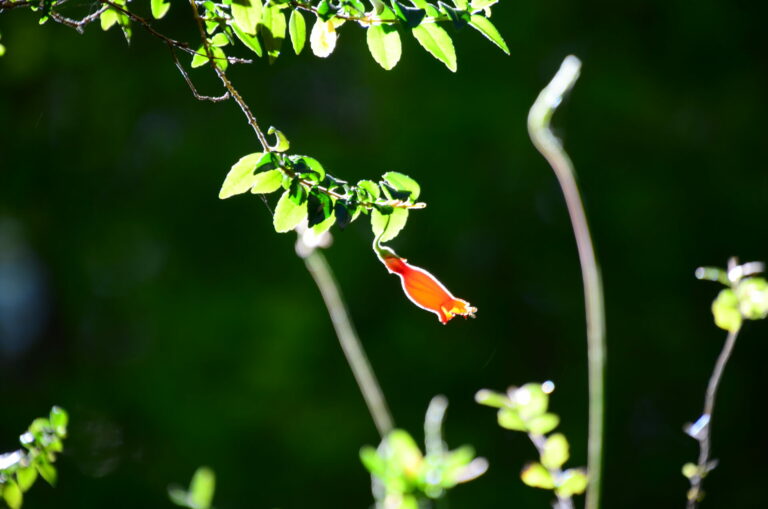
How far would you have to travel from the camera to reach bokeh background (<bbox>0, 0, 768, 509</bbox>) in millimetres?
1974

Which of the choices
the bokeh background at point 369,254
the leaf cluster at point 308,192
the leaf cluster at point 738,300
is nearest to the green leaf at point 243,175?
the leaf cluster at point 308,192

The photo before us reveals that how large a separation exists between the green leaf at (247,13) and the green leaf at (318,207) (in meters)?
0.10

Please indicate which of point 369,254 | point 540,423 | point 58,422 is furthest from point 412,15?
point 369,254

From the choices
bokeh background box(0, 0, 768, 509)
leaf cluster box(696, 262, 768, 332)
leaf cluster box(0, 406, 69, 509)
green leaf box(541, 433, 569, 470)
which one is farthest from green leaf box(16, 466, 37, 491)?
bokeh background box(0, 0, 768, 509)

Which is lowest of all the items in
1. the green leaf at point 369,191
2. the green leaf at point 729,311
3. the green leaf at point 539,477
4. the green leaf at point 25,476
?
the green leaf at point 539,477

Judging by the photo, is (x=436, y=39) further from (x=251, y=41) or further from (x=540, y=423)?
(x=540, y=423)

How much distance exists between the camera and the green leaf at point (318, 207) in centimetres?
44

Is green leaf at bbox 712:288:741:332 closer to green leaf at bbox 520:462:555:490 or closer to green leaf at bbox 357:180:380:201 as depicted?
green leaf at bbox 520:462:555:490

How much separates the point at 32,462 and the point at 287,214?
9.7 inches

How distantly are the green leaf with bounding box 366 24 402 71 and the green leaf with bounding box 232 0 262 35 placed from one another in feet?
0.25

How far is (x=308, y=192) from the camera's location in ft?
1.45

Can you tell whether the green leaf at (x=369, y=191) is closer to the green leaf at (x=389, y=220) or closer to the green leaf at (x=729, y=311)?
the green leaf at (x=389, y=220)

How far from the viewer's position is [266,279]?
2035 mm

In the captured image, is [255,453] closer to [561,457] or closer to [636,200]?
[636,200]
